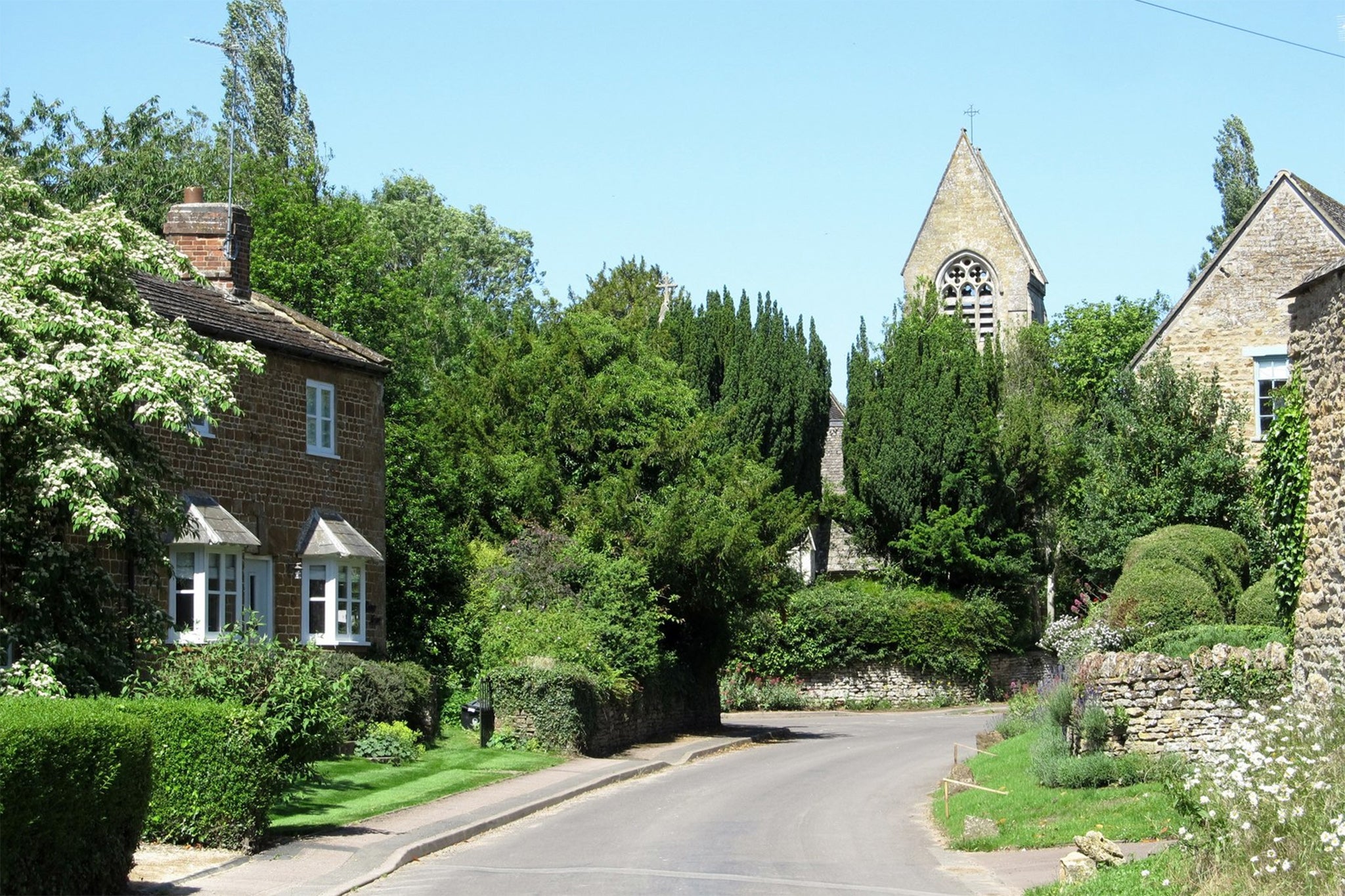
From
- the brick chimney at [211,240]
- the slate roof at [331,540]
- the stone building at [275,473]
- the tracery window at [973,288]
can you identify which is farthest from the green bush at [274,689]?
the tracery window at [973,288]

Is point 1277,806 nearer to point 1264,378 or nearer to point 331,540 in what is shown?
point 331,540

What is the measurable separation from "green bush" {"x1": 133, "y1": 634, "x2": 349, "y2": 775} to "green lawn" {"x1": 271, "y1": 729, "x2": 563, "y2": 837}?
0.76m

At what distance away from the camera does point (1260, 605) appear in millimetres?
25922

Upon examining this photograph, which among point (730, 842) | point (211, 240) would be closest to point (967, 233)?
point (211, 240)

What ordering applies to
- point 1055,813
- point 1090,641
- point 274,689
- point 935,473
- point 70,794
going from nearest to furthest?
point 70,794 < point 274,689 < point 1055,813 < point 1090,641 < point 935,473

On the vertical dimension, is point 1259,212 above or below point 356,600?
above

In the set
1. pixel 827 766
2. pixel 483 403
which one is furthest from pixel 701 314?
pixel 827 766

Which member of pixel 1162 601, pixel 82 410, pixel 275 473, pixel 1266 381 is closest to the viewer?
pixel 82 410

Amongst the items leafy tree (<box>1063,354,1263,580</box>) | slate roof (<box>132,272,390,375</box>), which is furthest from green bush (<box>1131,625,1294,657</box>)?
slate roof (<box>132,272,390,375</box>)

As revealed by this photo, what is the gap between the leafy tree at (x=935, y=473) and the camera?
50.4m

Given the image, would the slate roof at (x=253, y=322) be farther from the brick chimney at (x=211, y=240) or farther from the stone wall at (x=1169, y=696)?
the stone wall at (x=1169, y=696)

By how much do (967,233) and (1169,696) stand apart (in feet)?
181

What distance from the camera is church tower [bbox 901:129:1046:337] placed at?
71.7 meters

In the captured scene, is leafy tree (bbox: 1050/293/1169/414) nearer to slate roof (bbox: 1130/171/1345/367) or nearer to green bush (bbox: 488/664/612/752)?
slate roof (bbox: 1130/171/1345/367)
